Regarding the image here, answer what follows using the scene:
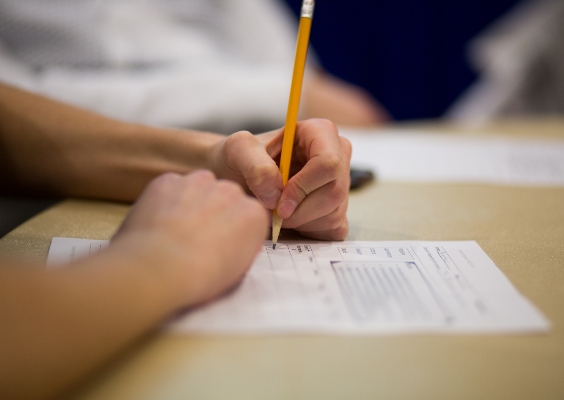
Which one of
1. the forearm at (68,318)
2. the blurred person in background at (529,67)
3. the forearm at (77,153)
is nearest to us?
the forearm at (68,318)

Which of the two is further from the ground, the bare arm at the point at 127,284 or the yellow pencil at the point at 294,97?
the yellow pencil at the point at 294,97

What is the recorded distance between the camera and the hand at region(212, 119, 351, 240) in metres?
0.48

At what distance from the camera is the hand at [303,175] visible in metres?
0.48

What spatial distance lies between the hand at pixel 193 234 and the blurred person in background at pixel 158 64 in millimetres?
535

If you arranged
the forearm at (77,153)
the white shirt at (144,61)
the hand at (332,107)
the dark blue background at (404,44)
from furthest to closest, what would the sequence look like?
the dark blue background at (404,44) → the hand at (332,107) → the white shirt at (144,61) → the forearm at (77,153)

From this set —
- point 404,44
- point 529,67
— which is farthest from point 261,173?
point 404,44

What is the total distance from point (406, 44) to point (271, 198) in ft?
5.74

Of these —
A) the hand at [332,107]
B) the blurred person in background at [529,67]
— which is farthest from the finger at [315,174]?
the blurred person in background at [529,67]

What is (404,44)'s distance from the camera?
2.06 meters

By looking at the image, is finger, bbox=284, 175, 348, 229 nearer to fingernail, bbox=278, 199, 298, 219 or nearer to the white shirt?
fingernail, bbox=278, 199, 298, 219

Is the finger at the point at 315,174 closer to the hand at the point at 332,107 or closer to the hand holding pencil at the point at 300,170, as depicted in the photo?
the hand holding pencil at the point at 300,170

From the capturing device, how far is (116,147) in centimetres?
64

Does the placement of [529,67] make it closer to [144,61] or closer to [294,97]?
[144,61]

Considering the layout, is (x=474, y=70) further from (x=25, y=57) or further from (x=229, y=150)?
(x=229, y=150)
